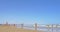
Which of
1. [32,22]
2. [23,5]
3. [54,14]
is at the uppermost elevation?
[23,5]

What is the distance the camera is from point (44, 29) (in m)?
4.87

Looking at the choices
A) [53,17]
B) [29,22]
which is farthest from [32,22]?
[53,17]

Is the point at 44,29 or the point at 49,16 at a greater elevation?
the point at 49,16

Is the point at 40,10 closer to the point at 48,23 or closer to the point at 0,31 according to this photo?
the point at 48,23

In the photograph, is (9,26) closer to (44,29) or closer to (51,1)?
(44,29)

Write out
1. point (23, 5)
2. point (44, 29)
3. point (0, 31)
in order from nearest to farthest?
point (0, 31) < point (23, 5) < point (44, 29)

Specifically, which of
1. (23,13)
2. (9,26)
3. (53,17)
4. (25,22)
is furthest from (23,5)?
(53,17)

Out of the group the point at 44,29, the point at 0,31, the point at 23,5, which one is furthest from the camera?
the point at 44,29

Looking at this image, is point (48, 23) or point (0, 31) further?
point (48, 23)

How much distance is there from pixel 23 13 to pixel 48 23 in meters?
1.02

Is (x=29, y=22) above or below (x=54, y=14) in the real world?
below

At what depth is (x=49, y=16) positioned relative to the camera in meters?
4.64

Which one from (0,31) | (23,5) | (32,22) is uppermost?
(23,5)

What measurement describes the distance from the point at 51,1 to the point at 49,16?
58 cm
